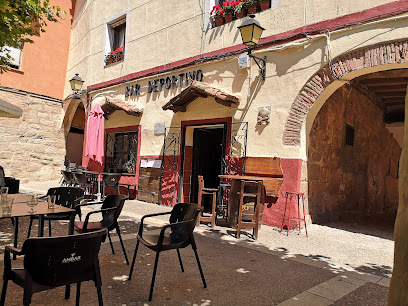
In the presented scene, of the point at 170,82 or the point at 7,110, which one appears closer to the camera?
the point at 7,110

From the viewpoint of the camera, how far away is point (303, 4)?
20.5ft

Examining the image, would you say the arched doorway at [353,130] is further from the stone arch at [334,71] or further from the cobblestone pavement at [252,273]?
the cobblestone pavement at [252,273]

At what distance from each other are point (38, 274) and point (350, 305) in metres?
2.50

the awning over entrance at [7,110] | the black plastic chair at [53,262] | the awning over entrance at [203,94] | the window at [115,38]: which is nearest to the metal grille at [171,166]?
the awning over entrance at [203,94]

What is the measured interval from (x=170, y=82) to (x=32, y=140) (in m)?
6.70

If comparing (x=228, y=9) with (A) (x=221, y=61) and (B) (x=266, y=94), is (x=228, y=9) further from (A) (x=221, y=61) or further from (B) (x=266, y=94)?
(B) (x=266, y=94)

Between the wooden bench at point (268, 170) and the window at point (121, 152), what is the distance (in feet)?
14.0

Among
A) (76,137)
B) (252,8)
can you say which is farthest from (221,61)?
(76,137)

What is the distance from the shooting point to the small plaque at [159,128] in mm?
8766

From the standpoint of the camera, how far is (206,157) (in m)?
8.83

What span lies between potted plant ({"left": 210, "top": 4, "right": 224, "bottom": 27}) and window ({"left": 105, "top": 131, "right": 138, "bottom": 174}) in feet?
13.2

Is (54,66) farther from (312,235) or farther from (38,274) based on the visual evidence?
(38,274)

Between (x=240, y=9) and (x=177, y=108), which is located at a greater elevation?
(x=240, y=9)

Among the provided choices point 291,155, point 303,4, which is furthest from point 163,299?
point 303,4
